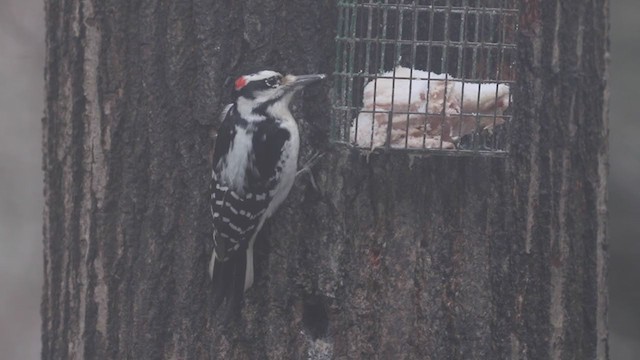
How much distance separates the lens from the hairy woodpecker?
4.03m

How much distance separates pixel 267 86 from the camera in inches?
159

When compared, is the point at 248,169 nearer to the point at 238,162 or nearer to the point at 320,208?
the point at 238,162

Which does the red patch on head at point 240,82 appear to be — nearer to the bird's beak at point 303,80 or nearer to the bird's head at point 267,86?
the bird's head at point 267,86

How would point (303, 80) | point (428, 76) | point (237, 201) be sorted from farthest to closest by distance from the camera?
1. point (237, 201)
2. point (303, 80)
3. point (428, 76)

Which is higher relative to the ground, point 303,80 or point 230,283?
point 303,80

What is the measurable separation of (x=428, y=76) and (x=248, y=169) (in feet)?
3.12

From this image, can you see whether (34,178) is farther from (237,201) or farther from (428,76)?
(428,76)

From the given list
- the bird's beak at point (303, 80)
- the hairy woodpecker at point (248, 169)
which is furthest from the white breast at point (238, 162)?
the bird's beak at point (303, 80)

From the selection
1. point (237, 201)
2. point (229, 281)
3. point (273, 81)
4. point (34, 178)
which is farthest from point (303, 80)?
point (34, 178)

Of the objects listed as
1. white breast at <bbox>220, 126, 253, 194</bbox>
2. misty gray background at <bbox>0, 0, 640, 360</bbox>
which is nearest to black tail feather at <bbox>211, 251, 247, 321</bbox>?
white breast at <bbox>220, 126, 253, 194</bbox>

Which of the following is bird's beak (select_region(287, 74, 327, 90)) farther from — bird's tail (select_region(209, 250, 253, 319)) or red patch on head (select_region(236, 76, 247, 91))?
bird's tail (select_region(209, 250, 253, 319))

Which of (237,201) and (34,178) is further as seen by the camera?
(34,178)

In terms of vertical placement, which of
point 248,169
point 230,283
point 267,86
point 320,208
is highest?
point 267,86

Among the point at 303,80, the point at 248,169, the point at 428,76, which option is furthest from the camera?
the point at 248,169
